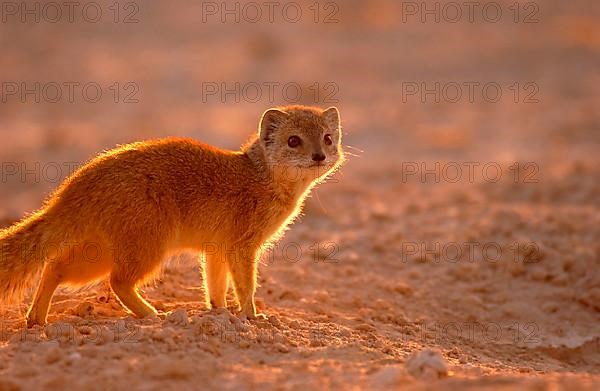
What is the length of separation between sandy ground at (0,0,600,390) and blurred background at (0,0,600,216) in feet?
0.24

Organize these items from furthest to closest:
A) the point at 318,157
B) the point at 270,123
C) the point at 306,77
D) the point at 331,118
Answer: the point at 306,77 < the point at 331,118 < the point at 270,123 < the point at 318,157

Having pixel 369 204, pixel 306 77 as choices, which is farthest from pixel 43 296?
pixel 306 77

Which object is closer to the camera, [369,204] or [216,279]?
[216,279]

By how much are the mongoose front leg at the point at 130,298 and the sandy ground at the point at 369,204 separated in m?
0.10

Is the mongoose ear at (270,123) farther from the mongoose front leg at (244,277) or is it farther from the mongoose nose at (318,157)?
the mongoose front leg at (244,277)

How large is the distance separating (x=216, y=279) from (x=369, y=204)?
4.06m

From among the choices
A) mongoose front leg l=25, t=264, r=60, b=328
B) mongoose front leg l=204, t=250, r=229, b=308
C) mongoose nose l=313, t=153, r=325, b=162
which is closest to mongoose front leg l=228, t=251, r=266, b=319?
mongoose front leg l=204, t=250, r=229, b=308

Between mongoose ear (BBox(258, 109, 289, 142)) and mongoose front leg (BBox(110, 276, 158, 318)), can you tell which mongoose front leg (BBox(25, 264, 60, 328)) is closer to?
mongoose front leg (BBox(110, 276, 158, 318))

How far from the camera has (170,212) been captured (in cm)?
548

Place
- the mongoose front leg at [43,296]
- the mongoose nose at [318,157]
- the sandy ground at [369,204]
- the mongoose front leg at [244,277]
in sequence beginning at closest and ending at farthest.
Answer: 1. the sandy ground at [369,204]
2. the mongoose front leg at [43,296]
3. the mongoose front leg at [244,277]
4. the mongoose nose at [318,157]

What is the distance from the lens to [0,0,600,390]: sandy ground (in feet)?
15.4

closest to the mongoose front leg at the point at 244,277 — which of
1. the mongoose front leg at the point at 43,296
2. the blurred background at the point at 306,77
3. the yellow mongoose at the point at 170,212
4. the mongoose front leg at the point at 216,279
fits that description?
the yellow mongoose at the point at 170,212

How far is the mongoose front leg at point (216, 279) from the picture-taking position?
20.0ft

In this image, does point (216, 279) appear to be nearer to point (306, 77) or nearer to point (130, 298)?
point (130, 298)
